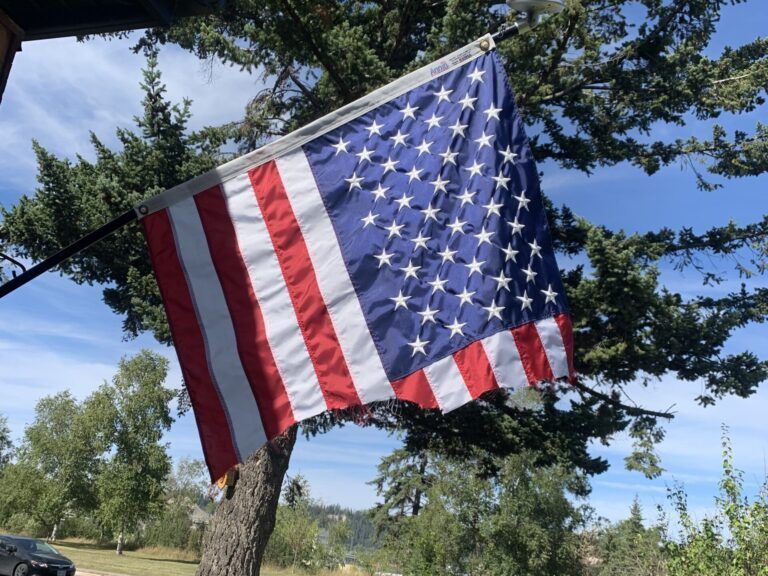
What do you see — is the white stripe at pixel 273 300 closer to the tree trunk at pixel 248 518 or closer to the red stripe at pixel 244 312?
the red stripe at pixel 244 312

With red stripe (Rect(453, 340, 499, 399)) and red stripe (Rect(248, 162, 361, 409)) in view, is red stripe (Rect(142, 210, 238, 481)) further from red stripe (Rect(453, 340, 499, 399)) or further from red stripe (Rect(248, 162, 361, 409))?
red stripe (Rect(453, 340, 499, 399))

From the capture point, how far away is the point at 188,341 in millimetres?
4551

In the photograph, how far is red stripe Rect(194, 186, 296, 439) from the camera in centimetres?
455

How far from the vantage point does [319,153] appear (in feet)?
16.1

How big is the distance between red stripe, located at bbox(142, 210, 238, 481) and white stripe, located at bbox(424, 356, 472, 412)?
57.3 inches

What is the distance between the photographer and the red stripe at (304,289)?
4617 millimetres

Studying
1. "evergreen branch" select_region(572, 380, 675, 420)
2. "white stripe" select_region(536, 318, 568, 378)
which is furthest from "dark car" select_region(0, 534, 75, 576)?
"white stripe" select_region(536, 318, 568, 378)

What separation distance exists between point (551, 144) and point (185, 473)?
60556mm

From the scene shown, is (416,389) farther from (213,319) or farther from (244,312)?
(213,319)

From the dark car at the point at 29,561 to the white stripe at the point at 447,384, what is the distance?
21.2 metres

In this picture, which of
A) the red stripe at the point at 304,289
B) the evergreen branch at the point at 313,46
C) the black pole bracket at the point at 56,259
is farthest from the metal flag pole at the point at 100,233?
the evergreen branch at the point at 313,46

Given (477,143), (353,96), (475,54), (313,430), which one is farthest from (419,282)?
(313,430)

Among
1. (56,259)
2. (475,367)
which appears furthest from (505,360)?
(56,259)

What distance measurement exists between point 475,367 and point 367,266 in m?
1.08
